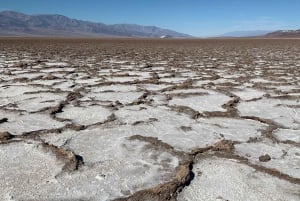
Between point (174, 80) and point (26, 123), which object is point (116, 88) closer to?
point (174, 80)

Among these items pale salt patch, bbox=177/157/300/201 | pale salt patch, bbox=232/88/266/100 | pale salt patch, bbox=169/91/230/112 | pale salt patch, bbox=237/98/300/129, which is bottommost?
pale salt patch, bbox=232/88/266/100

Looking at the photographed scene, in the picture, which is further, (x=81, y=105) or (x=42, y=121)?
(x=81, y=105)

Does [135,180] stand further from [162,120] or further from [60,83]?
[60,83]

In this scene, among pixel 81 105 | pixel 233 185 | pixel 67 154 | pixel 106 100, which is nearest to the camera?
pixel 233 185

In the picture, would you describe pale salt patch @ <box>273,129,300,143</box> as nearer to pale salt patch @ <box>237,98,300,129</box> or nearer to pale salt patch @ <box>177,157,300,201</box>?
pale salt patch @ <box>237,98,300,129</box>

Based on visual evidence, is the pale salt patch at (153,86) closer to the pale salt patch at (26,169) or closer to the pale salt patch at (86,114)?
the pale salt patch at (86,114)

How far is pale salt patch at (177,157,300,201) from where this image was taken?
5.71ft

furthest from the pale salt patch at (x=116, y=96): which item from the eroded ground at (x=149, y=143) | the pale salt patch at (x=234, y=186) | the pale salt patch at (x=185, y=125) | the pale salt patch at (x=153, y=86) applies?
the pale salt patch at (x=234, y=186)

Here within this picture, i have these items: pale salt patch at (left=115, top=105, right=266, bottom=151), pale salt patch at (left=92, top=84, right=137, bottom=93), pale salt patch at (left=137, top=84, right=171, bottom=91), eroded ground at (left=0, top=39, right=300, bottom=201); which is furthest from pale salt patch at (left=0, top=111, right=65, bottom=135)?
pale salt patch at (left=137, top=84, right=171, bottom=91)

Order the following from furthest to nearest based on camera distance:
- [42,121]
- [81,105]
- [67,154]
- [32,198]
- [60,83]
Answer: [60,83], [81,105], [42,121], [67,154], [32,198]

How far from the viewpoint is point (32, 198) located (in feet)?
5.60

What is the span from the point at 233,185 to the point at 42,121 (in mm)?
1667

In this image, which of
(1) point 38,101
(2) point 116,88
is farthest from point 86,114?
(2) point 116,88

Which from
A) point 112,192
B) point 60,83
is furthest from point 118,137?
point 60,83
